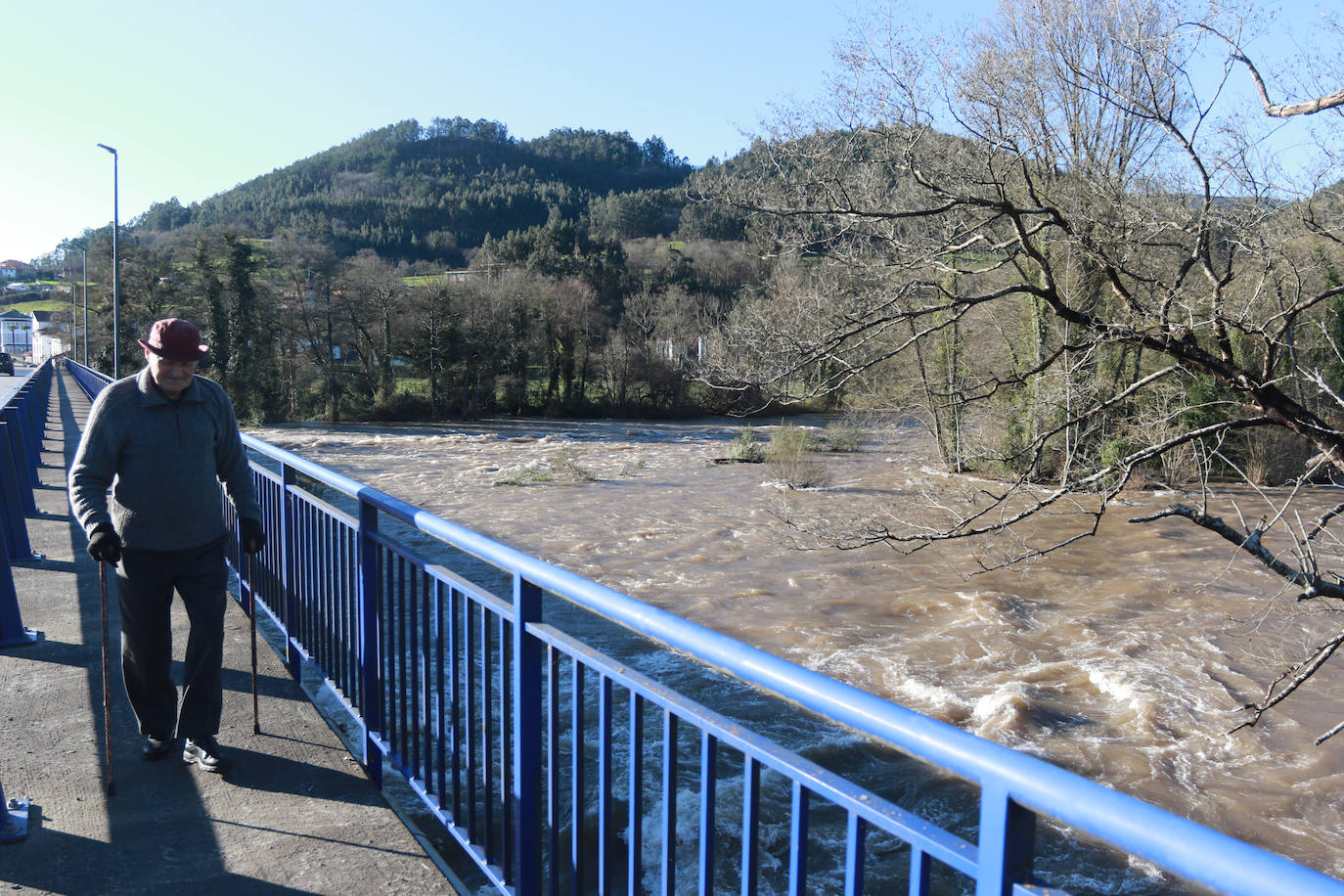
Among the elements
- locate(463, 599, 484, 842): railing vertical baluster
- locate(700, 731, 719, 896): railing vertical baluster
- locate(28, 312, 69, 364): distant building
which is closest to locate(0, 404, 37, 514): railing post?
locate(463, 599, 484, 842): railing vertical baluster

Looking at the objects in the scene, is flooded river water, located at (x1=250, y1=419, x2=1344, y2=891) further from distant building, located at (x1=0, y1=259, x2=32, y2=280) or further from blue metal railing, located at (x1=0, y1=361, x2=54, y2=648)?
distant building, located at (x1=0, y1=259, x2=32, y2=280)

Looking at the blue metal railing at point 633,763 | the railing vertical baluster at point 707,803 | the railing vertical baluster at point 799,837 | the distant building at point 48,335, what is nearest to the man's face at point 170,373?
the blue metal railing at point 633,763

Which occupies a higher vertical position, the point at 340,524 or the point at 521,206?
the point at 521,206

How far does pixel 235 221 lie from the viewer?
347 ft

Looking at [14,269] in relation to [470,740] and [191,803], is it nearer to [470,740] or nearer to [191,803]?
[191,803]

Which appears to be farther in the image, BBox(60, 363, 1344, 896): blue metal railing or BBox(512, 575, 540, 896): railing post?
BBox(512, 575, 540, 896): railing post

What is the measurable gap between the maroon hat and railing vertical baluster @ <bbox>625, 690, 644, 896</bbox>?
2.58m

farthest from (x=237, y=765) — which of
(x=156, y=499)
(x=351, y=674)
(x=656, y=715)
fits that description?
(x=656, y=715)

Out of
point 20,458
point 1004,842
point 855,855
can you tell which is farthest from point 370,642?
point 20,458

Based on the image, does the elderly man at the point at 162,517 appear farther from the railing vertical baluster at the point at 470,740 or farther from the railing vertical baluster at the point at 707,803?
the railing vertical baluster at the point at 707,803

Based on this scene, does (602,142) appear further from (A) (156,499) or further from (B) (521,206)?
(A) (156,499)

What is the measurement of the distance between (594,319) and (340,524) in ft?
141

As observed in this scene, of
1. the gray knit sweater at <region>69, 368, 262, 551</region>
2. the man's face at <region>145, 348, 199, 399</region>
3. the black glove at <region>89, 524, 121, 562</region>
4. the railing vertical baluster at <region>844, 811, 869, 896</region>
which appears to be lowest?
the railing vertical baluster at <region>844, 811, 869, 896</region>

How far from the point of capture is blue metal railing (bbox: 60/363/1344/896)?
130cm
